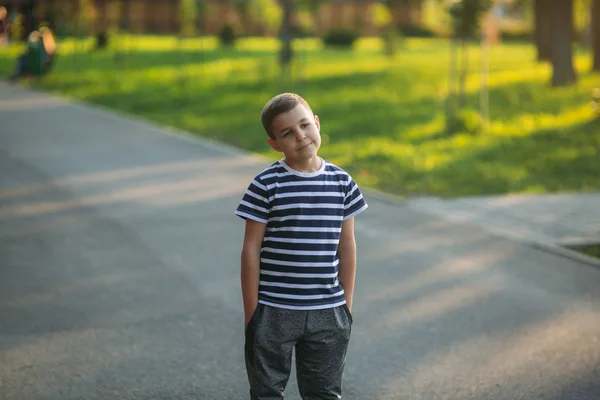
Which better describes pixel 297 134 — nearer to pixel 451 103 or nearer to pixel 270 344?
pixel 270 344

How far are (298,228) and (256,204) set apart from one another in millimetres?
171

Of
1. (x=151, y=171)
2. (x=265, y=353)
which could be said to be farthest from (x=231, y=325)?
(x=151, y=171)

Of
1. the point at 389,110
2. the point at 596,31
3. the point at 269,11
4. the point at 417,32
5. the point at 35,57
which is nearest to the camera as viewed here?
the point at 389,110

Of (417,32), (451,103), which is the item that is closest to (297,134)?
(451,103)

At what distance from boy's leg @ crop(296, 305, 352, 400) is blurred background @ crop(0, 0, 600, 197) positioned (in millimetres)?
8414

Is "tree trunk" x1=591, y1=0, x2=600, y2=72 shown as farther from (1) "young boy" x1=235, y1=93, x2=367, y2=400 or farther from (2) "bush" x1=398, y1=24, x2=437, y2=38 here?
(2) "bush" x1=398, y1=24, x2=437, y2=38

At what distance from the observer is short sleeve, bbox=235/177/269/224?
12.2ft

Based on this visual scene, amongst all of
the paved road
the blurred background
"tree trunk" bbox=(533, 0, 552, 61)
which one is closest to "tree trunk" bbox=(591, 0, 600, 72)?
the blurred background

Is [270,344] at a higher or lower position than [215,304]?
higher

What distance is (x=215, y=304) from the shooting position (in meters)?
7.13

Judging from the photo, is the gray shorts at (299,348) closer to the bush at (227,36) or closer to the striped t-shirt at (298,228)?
the striped t-shirt at (298,228)

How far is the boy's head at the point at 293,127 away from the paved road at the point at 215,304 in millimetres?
1905

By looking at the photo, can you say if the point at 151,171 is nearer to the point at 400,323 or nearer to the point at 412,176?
the point at 412,176

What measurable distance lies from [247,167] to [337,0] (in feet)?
232
